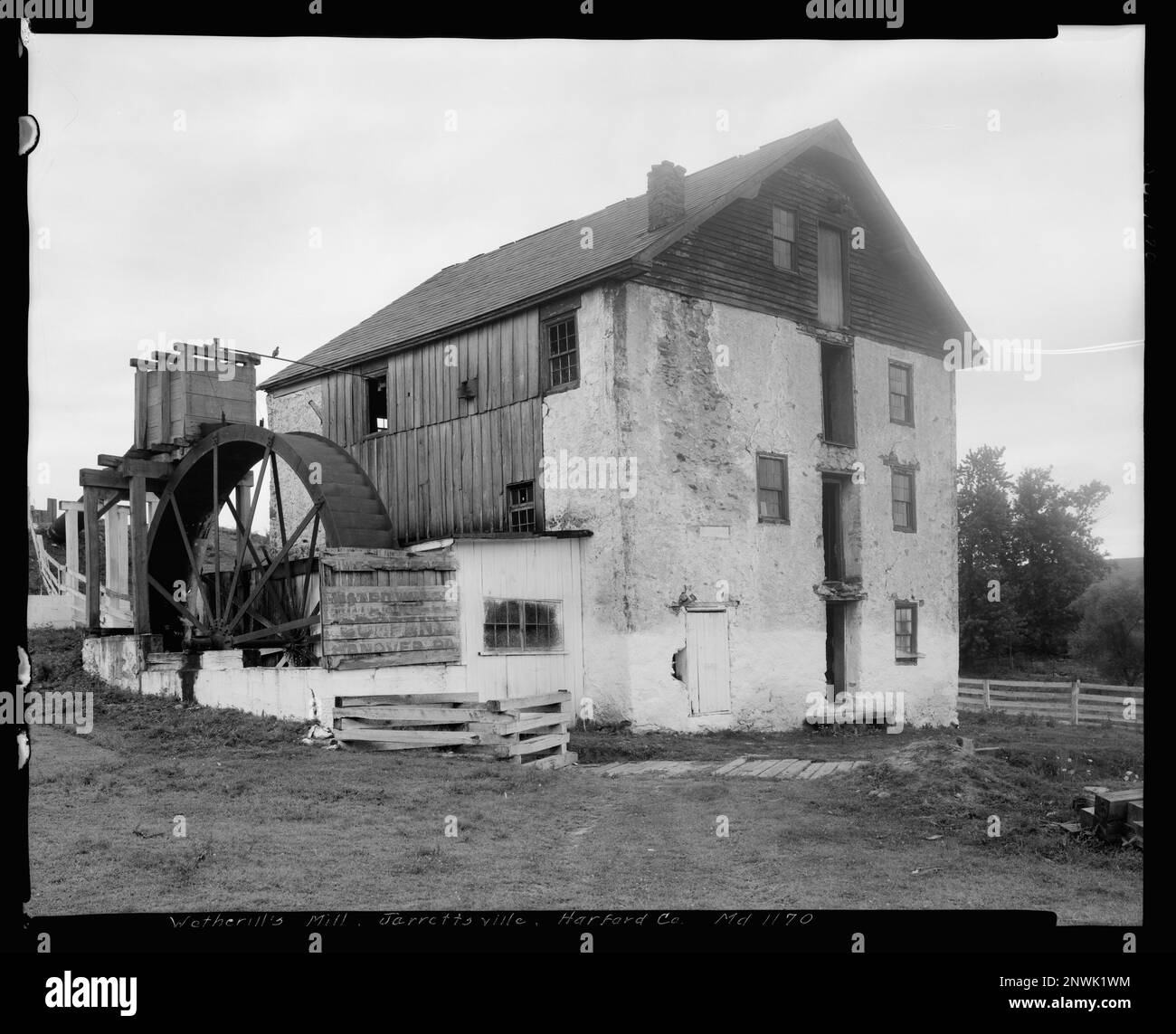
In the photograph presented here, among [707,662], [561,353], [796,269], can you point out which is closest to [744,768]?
[707,662]

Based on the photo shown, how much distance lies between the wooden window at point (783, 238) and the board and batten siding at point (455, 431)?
15.7ft

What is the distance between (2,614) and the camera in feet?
15.9

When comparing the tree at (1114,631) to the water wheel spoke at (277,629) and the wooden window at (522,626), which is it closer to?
the wooden window at (522,626)

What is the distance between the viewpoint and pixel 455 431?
68.7 feet

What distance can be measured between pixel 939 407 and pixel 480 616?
12.0m

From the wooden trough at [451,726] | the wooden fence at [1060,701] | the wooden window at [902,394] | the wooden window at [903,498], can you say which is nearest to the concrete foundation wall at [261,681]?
the wooden trough at [451,726]

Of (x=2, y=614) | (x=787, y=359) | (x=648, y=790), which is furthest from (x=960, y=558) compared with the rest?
(x=2, y=614)

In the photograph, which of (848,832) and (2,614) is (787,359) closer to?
(848,832)

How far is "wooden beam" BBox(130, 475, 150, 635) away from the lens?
2016 centimetres

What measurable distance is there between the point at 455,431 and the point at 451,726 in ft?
25.1

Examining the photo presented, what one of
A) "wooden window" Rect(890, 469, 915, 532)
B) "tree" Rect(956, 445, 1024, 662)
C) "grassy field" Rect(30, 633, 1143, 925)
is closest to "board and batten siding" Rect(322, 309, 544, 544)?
"grassy field" Rect(30, 633, 1143, 925)

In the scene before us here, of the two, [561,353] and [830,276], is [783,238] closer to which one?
[830,276]

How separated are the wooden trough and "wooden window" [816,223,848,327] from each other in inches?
419

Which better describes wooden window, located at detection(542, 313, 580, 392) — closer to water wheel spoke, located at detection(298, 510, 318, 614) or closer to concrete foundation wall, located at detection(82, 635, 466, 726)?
water wheel spoke, located at detection(298, 510, 318, 614)
